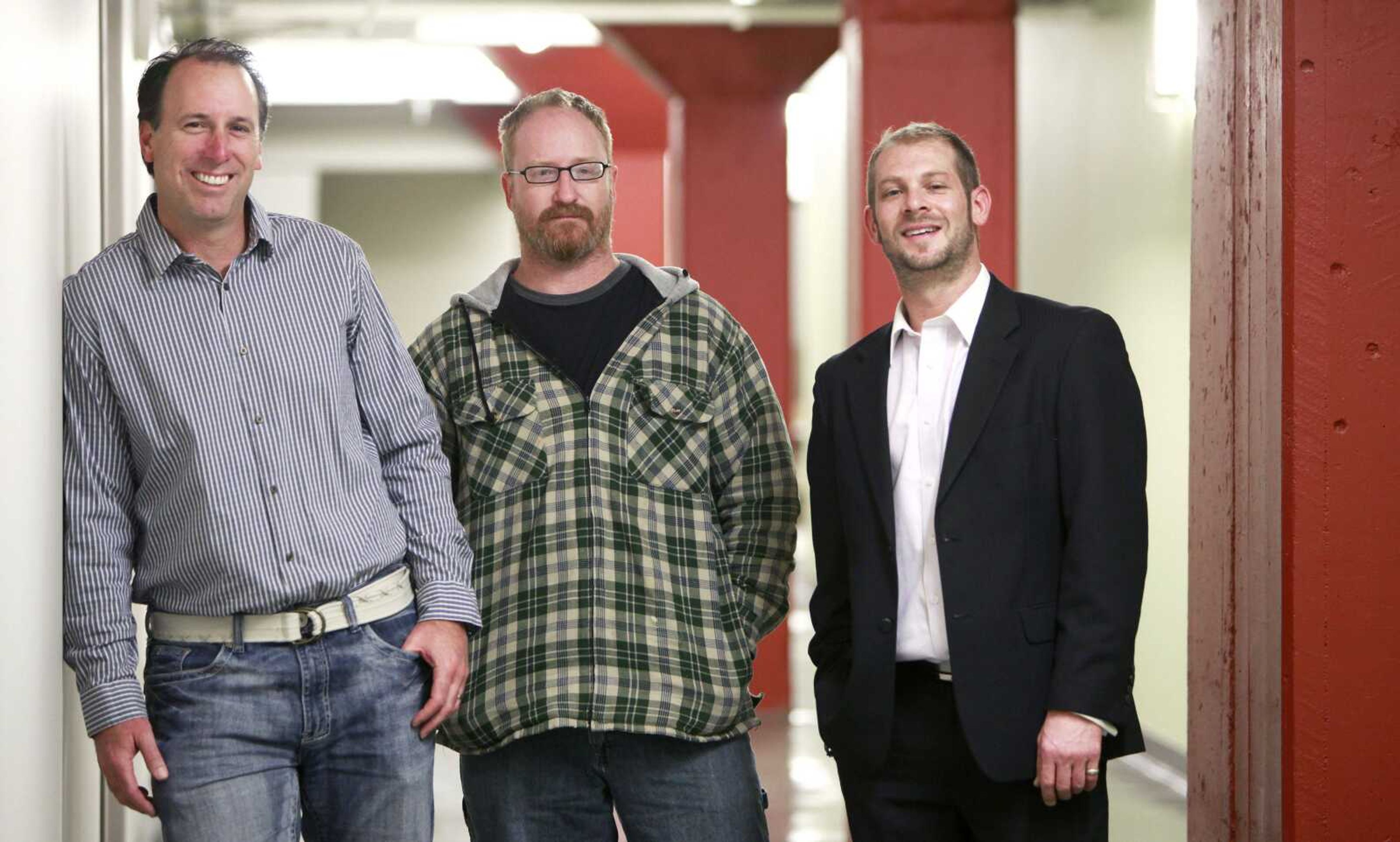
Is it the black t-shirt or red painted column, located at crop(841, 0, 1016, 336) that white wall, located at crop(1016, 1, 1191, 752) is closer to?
red painted column, located at crop(841, 0, 1016, 336)

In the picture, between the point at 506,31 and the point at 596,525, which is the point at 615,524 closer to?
the point at 596,525

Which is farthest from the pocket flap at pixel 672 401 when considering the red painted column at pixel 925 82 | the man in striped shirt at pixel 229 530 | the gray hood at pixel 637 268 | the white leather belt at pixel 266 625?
the red painted column at pixel 925 82

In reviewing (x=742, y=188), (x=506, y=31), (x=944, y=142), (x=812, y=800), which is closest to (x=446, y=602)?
(x=944, y=142)

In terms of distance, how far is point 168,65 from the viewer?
2150 mm

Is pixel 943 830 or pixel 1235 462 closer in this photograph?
pixel 943 830

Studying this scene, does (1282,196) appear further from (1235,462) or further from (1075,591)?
(1075,591)

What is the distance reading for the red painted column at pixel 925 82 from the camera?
19.1ft

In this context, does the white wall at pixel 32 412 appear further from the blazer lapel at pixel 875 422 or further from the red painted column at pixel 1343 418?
the red painted column at pixel 1343 418

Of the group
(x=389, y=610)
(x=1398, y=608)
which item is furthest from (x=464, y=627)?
(x=1398, y=608)

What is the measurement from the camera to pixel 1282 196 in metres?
2.53

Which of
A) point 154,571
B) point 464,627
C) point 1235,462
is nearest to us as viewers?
point 154,571

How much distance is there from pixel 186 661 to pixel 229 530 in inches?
7.6

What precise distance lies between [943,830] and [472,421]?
1027mm

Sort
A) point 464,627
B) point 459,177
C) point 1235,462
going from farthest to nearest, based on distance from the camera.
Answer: point 459,177 → point 1235,462 → point 464,627
